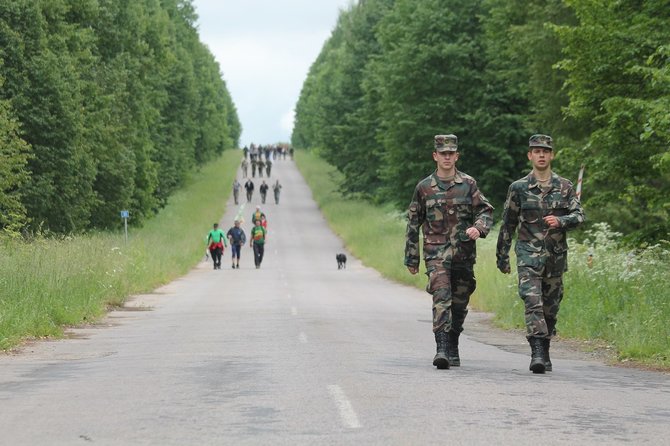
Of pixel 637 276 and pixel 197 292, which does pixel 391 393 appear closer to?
pixel 637 276

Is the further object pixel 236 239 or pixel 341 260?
pixel 236 239

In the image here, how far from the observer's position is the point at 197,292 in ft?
101

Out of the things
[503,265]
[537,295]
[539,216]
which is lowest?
[537,295]

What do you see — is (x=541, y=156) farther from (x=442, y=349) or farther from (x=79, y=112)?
(x=79, y=112)

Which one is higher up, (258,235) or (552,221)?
(552,221)

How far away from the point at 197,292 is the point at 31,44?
52.2ft

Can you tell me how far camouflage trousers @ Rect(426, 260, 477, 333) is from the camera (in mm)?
12086

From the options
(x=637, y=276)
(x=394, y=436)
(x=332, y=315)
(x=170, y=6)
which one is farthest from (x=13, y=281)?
(x=170, y=6)

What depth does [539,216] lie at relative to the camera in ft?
39.3

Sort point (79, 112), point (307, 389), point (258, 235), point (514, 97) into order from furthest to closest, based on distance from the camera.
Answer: point (514, 97)
point (79, 112)
point (258, 235)
point (307, 389)

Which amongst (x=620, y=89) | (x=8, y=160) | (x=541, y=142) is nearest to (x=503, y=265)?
(x=541, y=142)

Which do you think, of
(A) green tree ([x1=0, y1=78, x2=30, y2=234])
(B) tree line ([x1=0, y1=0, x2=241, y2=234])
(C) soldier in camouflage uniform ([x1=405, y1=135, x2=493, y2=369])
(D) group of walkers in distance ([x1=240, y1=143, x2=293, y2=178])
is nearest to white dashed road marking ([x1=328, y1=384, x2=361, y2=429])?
(C) soldier in camouflage uniform ([x1=405, y1=135, x2=493, y2=369])

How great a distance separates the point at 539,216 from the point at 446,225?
886 millimetres

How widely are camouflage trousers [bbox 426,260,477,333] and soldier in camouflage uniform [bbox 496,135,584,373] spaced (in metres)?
0.39
